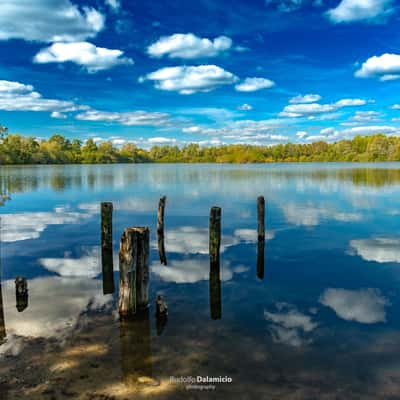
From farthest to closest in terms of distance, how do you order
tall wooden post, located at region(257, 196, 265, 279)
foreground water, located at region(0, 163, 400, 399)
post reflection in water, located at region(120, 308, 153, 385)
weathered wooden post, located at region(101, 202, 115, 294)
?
1. tall wooden post, located at region(257, 196, 265, 279)
2. weathered wooden post, located at region(101, 202, 115, 294)
3. post reflection in water, located at region(120, 308, 153, 385)
4. foreground water, located at region(0, 163, 400, 399)

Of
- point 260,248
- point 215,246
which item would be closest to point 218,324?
point 215,246

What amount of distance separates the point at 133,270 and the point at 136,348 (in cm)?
194

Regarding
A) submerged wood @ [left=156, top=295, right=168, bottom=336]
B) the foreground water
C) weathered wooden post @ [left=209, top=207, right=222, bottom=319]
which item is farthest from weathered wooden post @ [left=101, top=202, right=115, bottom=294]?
submerged wood @ [left=156, top=295, right=168, bottom=336]

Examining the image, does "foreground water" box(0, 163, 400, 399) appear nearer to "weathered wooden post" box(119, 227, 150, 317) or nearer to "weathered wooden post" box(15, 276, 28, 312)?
"weathered wooden post" box(15, 276, 28, 312)

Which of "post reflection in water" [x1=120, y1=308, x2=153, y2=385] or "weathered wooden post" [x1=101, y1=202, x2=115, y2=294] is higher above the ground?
"weathered wooden post" [x1=101, y1=202, x2=115, y2=294]

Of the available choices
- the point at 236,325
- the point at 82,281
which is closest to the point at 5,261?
the point at 82,281

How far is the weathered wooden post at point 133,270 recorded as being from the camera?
942 cm

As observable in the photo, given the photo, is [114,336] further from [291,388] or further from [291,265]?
[291,265]

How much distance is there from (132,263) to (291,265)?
329 inches

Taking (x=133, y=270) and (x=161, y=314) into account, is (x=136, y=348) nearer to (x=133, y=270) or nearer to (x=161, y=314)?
(x=161, y=314)

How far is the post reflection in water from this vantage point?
23.7 ft

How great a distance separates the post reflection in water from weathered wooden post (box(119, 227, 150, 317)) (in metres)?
0.33

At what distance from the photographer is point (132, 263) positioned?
372 inches

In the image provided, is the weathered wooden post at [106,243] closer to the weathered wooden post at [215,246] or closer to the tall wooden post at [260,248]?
the weathered wooden post at [215,246]
